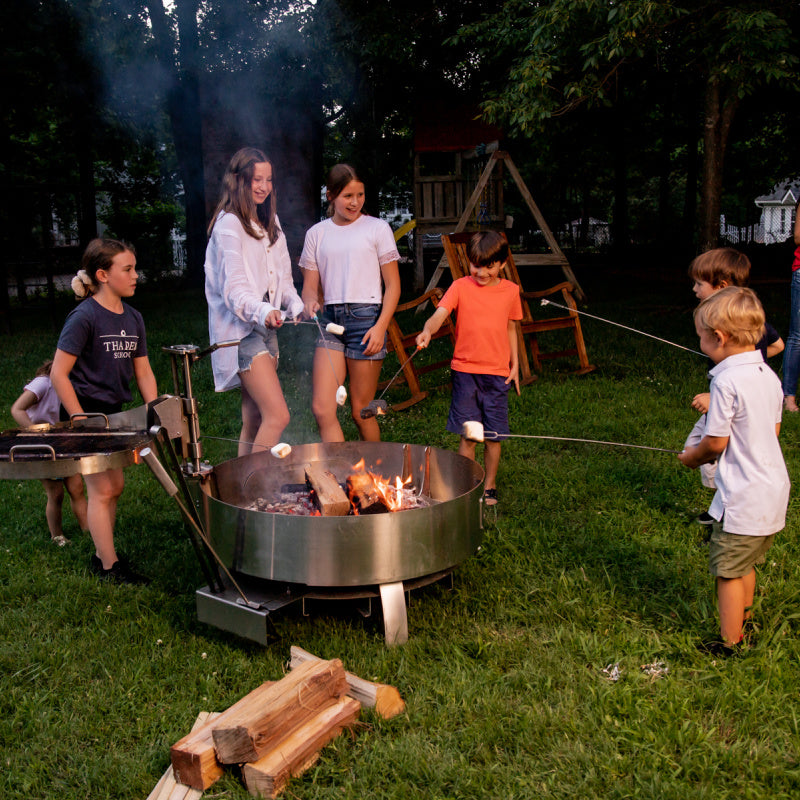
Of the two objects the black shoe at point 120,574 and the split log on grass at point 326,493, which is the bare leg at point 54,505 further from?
the split log on grass at point 326,493

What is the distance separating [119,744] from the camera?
275 cm

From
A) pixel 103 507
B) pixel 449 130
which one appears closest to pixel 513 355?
pixel 103 507

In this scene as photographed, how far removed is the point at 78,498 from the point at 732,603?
3272 mm

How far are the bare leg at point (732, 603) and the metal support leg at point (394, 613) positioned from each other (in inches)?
46.6

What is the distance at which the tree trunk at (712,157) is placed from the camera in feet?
32.1

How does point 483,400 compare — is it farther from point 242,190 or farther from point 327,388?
point 242,190

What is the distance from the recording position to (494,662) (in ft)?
10.2

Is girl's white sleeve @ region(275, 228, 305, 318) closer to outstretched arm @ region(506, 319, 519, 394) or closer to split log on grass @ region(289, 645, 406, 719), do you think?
outstretched arm @ region(506, 319, 519, 394)

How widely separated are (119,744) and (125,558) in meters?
1.36

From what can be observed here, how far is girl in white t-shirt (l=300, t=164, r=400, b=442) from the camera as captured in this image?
4.64 metres

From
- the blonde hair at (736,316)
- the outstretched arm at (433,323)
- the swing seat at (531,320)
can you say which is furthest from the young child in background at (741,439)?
the swing seat at (531,320)

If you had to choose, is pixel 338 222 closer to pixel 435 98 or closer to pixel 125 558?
pixel 125 558

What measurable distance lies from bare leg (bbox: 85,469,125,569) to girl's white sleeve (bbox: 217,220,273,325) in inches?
37.4

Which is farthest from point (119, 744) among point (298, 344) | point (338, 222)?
point (298, 344)
